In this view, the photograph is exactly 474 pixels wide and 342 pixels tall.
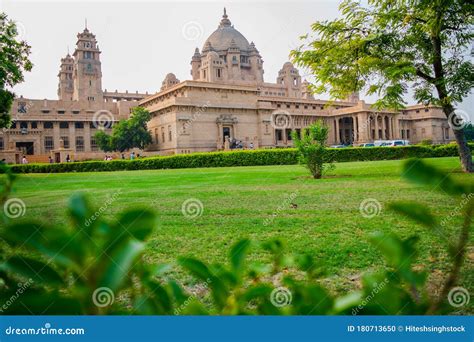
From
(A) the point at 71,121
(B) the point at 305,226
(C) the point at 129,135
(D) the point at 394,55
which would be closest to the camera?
(B) the point at 305,226

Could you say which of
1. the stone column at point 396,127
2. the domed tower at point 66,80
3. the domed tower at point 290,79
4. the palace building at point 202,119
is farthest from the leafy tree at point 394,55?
the domed tower at point 66,80

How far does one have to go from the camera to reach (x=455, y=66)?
7.44 meters

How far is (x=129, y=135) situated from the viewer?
99.6 ft

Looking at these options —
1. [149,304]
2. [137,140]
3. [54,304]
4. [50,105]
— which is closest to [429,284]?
[149,304]

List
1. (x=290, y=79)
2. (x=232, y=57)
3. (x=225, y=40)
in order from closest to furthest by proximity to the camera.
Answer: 1. (x=232, y=57)
2. (x=290, y=79)
3. (x=225, y=40)

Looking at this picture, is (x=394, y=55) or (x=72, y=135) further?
(x=72, y=135)

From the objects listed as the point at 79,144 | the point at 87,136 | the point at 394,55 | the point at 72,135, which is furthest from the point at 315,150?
the point at 79,144

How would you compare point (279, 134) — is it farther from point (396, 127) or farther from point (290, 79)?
point (290, 79)

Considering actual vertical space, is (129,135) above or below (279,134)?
below

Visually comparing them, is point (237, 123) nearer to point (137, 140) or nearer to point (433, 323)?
point (137, 140)

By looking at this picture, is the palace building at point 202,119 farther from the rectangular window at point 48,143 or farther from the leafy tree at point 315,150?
the leafy tree at point 315,150

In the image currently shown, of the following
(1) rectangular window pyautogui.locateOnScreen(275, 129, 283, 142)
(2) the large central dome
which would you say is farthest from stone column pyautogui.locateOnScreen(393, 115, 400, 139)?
(2) the large central dome

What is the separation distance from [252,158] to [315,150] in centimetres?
890

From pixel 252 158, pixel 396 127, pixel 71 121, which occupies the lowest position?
pixel 252 158
